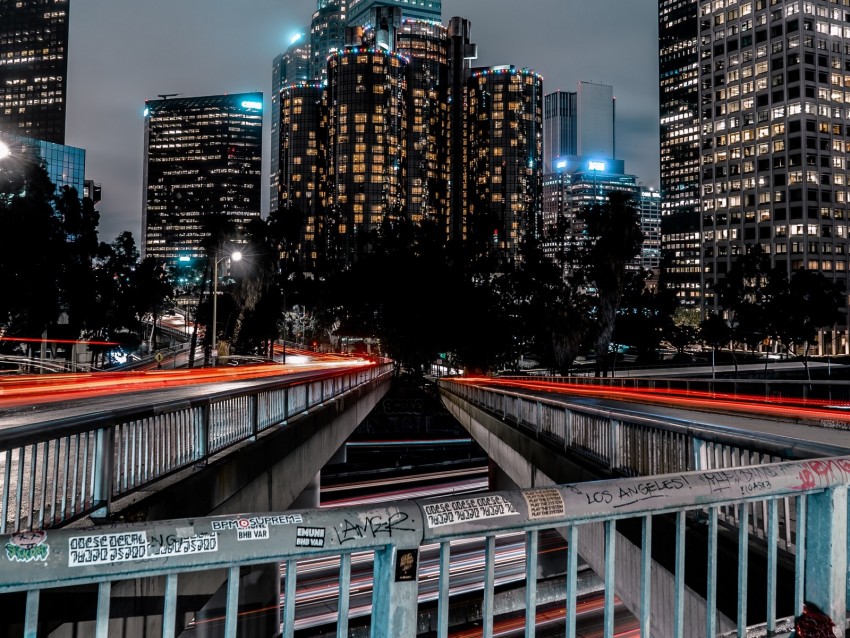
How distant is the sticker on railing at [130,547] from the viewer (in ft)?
7.95

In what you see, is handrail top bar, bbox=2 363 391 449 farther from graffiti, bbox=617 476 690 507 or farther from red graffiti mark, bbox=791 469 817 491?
red graffiti mark, bbox=791 469 817 491

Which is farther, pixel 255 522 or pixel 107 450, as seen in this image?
pixel 107 450

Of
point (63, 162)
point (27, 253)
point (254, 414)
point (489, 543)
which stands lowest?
point (254, 414)

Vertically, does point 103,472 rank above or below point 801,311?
below

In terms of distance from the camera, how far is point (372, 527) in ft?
9.21

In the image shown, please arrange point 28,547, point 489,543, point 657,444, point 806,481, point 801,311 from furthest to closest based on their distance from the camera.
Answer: point 801,311 < point 657,444 < point 806,481 < point 489,543 < point 28,547

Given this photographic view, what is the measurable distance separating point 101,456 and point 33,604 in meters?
4.52

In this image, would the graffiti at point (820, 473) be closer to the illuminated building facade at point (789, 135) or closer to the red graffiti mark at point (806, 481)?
the red graffiti mark at point (806, 481)

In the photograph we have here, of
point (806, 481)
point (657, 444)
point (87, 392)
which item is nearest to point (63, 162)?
point (87, 392)

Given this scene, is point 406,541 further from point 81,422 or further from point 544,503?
point 81,422

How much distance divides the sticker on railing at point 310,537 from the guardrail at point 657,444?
2679mm

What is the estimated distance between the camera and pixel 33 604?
7.82 ft

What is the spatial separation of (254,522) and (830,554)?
3.44 m

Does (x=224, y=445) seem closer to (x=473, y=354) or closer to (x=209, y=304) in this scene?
(x=473, y=354)
